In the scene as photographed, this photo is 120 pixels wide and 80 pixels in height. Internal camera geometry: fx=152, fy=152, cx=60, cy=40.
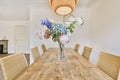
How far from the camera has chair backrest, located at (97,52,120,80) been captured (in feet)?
4.84

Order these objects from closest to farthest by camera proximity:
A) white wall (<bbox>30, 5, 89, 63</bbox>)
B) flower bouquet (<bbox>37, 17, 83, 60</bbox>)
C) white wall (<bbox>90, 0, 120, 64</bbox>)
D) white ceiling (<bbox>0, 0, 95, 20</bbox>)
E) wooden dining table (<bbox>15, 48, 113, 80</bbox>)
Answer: wooden dining table (<bbox>15, 48, 113, 80</bbox>) → flower bouquet (<bbox>37, 17, 83, 60</bbox>) → white wall (<bbox>90, 0, 120, 64</bbox>) → white ceiling (<bbox>0, 0, 95, 20</bbox>) → white wall (<bbox>30, 5, 89, 63</bbox>)

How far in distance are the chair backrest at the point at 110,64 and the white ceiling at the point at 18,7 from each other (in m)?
3.45

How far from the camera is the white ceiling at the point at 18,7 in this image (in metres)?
5.12

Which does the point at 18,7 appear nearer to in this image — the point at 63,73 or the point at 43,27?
the point at 43,27

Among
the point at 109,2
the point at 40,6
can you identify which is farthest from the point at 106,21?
the point at 40,6

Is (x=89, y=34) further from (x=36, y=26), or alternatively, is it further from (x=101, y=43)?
(x=36, y=26)

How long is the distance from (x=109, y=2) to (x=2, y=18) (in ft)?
21.1

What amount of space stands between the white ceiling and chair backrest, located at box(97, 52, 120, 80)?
3454 mm

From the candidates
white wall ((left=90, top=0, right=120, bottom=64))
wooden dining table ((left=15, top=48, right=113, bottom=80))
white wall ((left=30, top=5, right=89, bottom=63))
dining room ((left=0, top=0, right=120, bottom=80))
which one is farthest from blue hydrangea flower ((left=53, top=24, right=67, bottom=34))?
white wall ((left=30, top=5, right=89, bottom=63))

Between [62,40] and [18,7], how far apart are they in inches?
195

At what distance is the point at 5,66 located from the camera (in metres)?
1.29

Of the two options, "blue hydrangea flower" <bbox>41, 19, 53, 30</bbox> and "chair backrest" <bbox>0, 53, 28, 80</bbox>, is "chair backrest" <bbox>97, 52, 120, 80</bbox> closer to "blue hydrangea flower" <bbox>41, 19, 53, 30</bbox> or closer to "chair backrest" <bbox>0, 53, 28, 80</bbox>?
"blue hydrangea flower" <bbox>41, 19, 53, 30</bbox>

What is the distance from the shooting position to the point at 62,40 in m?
1.91

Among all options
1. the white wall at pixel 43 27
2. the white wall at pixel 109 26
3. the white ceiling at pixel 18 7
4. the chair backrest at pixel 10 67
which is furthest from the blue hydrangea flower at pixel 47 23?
the white wall at pixel 43 27
